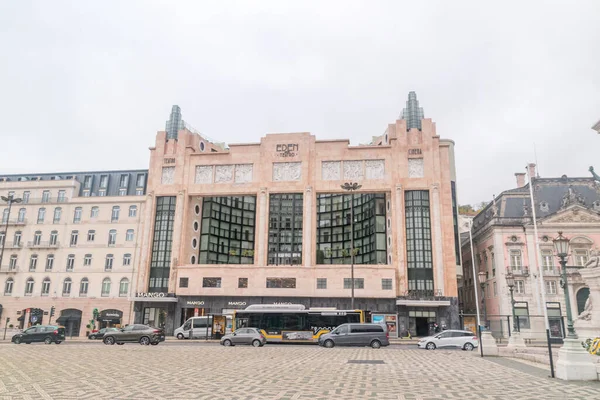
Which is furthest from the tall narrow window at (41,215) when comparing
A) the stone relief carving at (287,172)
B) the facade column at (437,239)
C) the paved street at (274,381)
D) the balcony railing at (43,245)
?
the facade column at (437,239)

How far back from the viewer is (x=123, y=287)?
2084 inches

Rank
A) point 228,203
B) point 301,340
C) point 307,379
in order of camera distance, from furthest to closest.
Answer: point 228,203, point 301,340, point 307,379

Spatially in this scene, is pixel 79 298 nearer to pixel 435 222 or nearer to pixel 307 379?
pixel 435 222

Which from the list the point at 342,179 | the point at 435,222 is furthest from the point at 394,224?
the point at 342,179

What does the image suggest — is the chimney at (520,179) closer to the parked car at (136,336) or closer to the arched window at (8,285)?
the parked car at (136,336)

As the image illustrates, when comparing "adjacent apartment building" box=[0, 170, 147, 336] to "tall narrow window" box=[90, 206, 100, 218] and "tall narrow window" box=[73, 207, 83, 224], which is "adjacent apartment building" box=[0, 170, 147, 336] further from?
"tall narrow window" box=[90, 206, 100, 218]

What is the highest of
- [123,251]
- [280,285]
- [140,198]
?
[140,198]

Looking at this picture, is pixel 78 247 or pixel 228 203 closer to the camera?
pixel 78 247

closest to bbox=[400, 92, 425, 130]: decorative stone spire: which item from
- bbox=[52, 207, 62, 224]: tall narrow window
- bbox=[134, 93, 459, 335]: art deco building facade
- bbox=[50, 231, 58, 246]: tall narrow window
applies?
bbox=[134, 93, 459, 335]: art deco building facade

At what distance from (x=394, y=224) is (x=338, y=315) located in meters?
20.8

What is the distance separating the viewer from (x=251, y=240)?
238 feet

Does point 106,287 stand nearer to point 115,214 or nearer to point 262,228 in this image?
point 115,214

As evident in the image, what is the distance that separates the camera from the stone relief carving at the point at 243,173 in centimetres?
5732

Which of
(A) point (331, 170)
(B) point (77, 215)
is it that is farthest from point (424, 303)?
(B) point (77, 215)
